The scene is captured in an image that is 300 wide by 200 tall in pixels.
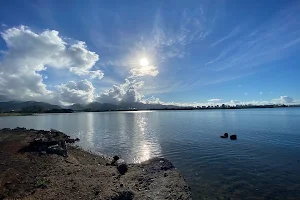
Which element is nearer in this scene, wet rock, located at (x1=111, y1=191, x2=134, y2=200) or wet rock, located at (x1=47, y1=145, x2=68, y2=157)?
wet rock, located at (x1=111, y1=191, x2=134, y2=200)

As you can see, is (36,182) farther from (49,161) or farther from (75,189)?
(49,161)

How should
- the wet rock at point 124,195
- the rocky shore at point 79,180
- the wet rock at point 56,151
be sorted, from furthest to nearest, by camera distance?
the wet rock at point 56,151 → the wet rock at point 124,195 → the rocky shore at point 79,180

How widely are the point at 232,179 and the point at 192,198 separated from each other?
7.23m

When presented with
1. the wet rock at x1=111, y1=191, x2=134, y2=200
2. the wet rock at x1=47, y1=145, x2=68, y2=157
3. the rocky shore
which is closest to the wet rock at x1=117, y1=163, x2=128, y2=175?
the rocky shore

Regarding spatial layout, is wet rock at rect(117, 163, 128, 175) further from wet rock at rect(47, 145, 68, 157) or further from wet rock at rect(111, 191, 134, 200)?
wet rock at rect(47, 145, 68, 157)

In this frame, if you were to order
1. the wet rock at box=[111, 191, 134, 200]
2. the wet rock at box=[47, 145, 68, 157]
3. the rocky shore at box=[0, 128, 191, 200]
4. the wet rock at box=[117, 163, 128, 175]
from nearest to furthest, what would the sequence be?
the rocky shore at box=[0, 128, 191, 200]
the wet rock at box=[111, 191, 134, 200]
the wet rock at box=[117, 163, 128, 175]
the wet rock at box=[47, 145, 68, 157]

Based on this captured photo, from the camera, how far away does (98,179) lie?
19297 millimetres

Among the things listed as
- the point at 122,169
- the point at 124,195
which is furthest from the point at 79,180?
the point at 122,169

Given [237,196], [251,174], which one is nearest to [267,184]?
[251,174]

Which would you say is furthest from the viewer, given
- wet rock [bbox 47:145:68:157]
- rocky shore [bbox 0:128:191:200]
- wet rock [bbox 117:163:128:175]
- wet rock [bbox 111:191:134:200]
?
wet rock [bbox 47:145:68:157]

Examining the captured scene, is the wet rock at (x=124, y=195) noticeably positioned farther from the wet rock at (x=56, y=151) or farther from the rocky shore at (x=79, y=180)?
the wet rock at (x=56, y=151)

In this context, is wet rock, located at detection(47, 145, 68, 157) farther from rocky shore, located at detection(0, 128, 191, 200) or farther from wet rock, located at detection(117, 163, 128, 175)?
wet rock, located at detection(117, 163, 128, 175)

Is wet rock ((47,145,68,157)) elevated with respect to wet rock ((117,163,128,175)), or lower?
elevated

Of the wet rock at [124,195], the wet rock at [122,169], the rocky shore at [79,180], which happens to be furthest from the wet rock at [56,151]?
the wet rock at [124,195]
